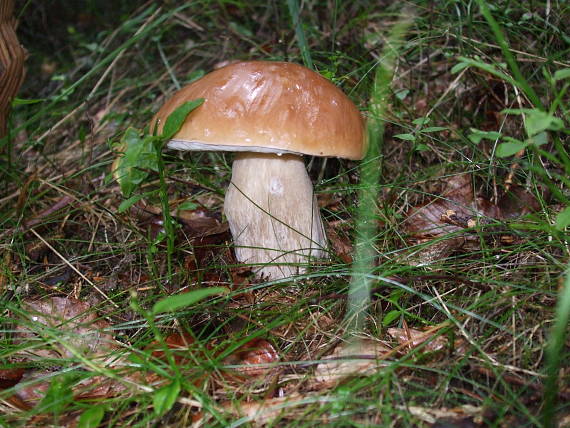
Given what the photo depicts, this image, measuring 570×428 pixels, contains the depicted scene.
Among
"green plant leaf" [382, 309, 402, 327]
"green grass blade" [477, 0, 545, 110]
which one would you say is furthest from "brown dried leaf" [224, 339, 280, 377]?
"green grass blade" [477, 0, 545, 110]

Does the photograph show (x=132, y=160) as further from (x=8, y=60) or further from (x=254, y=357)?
(x=8, y=60)

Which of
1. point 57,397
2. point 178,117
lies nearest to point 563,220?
point 178,117

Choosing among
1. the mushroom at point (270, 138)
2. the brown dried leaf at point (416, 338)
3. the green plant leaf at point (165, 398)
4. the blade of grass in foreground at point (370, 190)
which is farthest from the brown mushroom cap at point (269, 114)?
the green plant leaf at point (165, 398)

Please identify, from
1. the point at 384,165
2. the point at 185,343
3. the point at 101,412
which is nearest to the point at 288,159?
the point at 384,165

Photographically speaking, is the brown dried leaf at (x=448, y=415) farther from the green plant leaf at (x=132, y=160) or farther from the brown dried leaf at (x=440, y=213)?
the green plant leaf at (x=132, y=160)

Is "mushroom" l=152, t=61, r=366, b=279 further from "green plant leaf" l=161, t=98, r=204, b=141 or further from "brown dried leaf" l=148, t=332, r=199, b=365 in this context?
"brown dried leaf" l=148, t=332, r=199, b=365

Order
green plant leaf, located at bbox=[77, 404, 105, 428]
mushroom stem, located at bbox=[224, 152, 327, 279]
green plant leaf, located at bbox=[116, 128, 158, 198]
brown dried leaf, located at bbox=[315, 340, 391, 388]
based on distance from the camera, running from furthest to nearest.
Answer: mushroom stem, located at bbox=[224, 152, 327, 279]
green plant leaf, located at bbox=[116, 128, 158, 198]
brown dried leaf, located at bbox=[315, 340, 391, 388]
green plant leaf, located at bbox=[77, 404, 105, 428]
